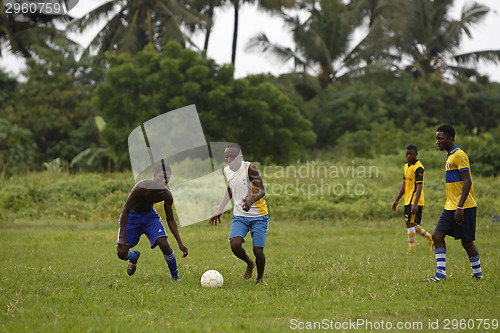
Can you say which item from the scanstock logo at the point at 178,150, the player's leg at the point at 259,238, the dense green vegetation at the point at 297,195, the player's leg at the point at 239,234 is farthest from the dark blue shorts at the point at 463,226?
the scanstock logo at the point at 178,150

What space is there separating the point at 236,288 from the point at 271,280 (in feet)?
2.47

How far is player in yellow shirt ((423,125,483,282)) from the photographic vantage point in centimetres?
709

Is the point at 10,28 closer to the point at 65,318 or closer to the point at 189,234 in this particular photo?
the point at 189,234

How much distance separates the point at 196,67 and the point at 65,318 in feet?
72.4

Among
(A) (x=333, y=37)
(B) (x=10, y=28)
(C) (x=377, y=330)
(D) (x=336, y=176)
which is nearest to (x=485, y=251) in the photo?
(C) (x=377, y=330)

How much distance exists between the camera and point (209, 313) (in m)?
5.73

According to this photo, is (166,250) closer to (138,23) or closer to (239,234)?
(239,234)

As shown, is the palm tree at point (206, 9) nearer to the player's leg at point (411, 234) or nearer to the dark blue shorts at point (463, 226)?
the player's leg at point (411, 234)

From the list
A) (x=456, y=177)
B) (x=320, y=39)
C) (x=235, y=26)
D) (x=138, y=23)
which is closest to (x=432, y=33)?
(x=320, y=39)

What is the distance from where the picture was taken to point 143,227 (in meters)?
7.83

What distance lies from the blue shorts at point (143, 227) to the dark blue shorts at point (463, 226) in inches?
153

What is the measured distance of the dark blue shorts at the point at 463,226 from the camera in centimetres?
716

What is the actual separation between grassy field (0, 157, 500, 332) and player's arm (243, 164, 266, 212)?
111 cm

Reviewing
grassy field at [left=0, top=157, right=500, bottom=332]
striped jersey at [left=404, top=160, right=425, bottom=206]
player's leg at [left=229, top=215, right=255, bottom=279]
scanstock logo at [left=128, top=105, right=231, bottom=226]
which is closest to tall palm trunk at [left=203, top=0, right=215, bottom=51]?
scanstock logo at [left=128, top=105, right=231, bottom=226]
